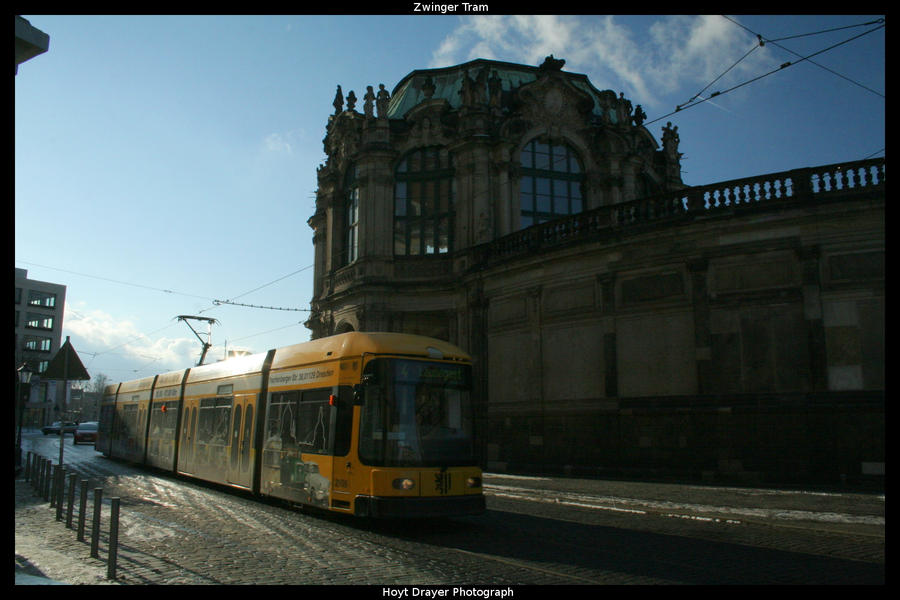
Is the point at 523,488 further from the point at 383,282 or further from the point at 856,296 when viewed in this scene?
Result: the point at 383,282

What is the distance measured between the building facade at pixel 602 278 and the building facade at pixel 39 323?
76.4 meters

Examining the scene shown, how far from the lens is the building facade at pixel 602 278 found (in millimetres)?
18359

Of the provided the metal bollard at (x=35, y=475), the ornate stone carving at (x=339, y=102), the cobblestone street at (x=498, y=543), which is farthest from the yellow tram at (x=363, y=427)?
the ornate stone carving at (x=339, y=102)

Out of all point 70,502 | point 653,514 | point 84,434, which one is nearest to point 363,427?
point 70,502

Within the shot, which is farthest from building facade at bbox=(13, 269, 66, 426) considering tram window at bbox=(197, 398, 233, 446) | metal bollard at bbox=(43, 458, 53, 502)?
metal bollard at bbox=(43, 458, 53, 502)

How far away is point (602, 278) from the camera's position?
74.3ft

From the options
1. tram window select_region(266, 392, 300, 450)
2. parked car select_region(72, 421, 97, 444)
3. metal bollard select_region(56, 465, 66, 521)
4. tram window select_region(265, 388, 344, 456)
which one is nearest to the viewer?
tram window select_region(265, 388, 344, 456)

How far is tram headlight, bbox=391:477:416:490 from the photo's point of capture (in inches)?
410

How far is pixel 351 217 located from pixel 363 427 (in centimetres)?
2512

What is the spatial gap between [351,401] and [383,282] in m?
20.9

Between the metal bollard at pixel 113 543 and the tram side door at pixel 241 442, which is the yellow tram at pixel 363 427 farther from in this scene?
the metal bollard at pixel 113 543

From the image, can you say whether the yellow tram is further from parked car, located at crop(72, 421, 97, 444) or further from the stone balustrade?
parked car, located at crop(72, 421, 97, 444)

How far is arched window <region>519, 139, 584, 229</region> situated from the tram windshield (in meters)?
21.1
